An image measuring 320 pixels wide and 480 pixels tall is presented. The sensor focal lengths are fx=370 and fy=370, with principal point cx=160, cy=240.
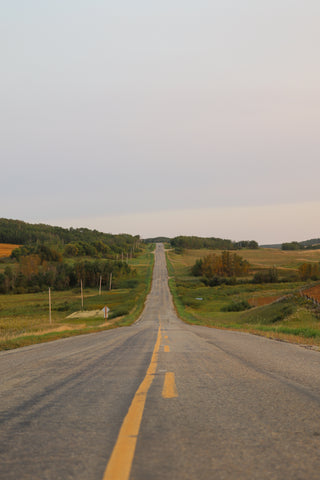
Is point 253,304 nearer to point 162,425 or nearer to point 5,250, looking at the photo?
point 162,425

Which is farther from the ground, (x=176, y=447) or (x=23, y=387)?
(x=176, y=447)

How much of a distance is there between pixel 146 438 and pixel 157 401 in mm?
1390

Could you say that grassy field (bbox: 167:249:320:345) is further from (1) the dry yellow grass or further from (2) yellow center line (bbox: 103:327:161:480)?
(1) the dry yellow grass

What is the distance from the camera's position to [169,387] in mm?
5629

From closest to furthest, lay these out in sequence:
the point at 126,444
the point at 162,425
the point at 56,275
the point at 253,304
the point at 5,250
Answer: the point at 126,444 < the point at 162,425 < the point at 253,304 < the point at 56,275 < the point at 5,250

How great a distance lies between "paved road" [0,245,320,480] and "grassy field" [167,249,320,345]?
9715mm

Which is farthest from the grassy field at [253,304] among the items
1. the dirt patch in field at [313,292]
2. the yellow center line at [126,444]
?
the yellow center line at [126,444]

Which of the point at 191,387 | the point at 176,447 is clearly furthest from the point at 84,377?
the point at 176,447

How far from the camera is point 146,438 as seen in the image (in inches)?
133

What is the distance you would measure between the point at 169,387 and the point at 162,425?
1.92m

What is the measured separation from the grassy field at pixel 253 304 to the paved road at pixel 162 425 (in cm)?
972

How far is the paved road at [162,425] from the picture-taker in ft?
9.11

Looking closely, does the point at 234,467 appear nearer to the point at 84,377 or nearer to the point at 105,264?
the point at 84,377

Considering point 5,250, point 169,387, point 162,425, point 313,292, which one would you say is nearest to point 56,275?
point 5,250
